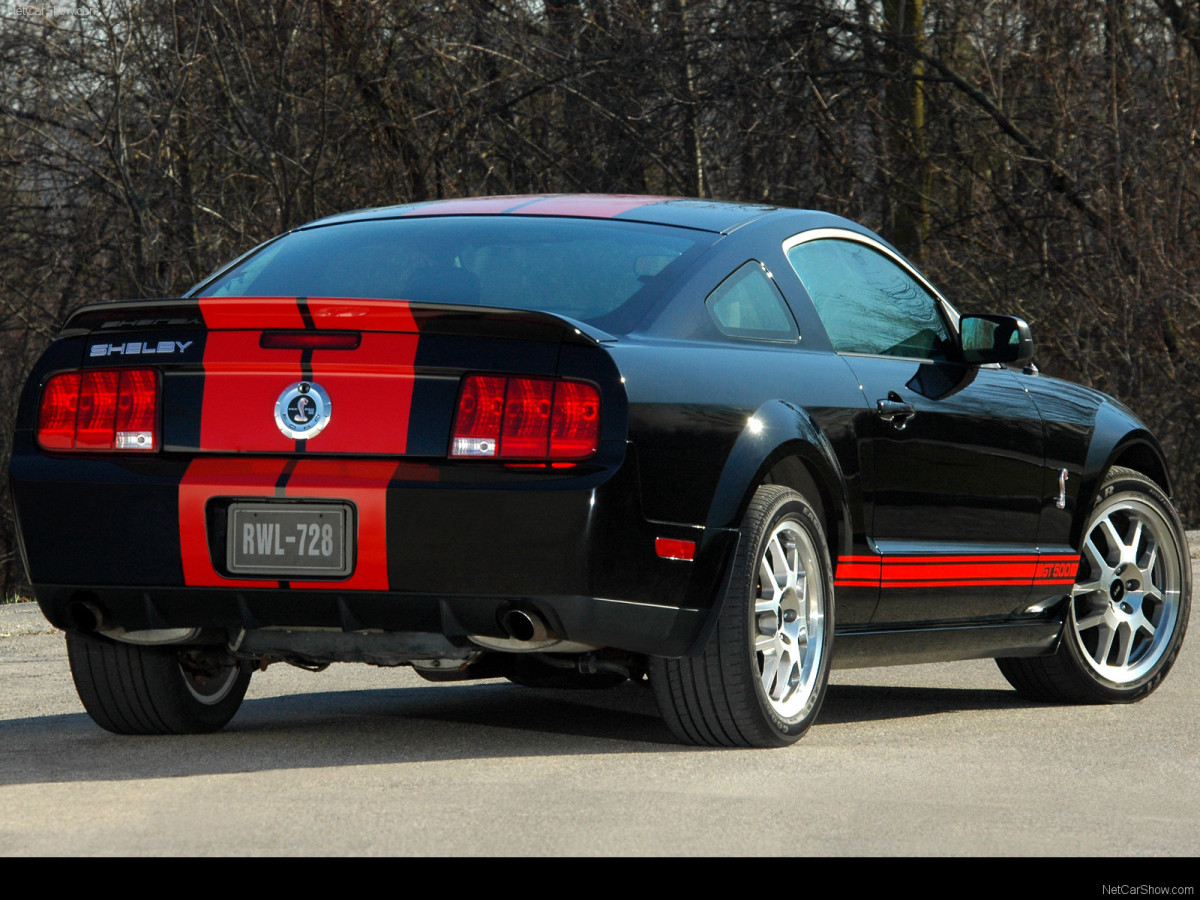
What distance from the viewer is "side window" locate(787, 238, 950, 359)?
5914 mm

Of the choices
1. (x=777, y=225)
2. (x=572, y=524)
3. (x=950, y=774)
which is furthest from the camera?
(x=777, y=225)

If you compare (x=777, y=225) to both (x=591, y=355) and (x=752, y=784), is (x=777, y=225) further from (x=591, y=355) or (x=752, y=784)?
(x=752, y=784)

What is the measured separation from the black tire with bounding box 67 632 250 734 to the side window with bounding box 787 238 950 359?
2083 millimetres

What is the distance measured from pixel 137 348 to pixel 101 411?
192 mm

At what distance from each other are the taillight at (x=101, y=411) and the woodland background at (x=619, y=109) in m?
11.8

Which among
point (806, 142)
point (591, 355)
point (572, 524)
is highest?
point (806, 142)

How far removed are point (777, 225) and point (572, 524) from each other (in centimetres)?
158

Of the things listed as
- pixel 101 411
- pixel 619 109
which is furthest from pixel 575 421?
pixel 619 109

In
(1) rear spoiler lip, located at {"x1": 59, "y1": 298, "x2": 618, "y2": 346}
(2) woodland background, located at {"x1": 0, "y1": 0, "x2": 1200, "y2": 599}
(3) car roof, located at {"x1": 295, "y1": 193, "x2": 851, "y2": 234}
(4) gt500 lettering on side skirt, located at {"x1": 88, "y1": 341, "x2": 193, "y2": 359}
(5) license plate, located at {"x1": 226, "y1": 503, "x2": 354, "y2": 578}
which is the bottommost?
(5) license plate, located at {"x1": 226, "y1": 503, "x2": 354, "y2": 578}

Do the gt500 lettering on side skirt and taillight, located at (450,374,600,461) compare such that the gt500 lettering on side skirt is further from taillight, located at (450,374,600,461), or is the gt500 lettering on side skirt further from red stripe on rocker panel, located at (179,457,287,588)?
taillight, located at (450,374,600,461)

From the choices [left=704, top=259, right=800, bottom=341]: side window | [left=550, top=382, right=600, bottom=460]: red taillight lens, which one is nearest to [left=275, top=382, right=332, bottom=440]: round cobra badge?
[left=550, top=382, right=600, bottom=460]: red taillight lens

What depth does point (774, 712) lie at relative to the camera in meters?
5.25

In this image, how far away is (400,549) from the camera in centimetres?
471

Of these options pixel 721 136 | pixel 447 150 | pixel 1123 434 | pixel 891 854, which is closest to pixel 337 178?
pixel 447 150
